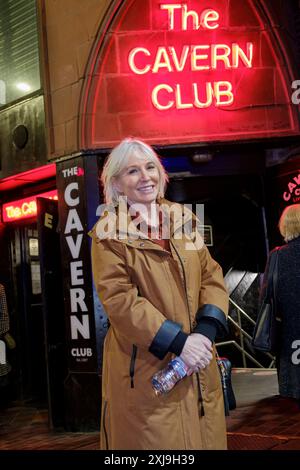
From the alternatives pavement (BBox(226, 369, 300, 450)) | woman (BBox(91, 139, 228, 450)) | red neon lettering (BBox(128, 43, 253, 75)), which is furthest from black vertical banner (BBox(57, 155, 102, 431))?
woman (BBox(91, 139, 228, 450))

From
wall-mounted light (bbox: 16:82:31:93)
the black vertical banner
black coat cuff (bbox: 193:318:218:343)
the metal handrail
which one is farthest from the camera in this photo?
the metal handrail

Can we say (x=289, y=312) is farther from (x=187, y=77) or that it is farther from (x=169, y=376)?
(x=187, y=77)

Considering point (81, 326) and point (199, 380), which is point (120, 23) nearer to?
point (81, 326)

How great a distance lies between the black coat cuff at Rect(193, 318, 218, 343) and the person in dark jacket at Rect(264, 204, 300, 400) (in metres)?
2.24

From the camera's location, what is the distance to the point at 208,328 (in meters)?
2.49

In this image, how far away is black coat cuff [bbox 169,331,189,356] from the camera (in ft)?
7.66

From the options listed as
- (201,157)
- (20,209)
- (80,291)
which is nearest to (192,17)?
(201,157)

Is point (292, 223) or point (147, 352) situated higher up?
point (292, 223)

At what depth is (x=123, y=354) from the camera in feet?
8.14

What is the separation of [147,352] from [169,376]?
17cm

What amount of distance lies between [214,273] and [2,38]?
6722 millimetres

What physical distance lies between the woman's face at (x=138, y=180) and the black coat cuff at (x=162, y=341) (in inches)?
30.5

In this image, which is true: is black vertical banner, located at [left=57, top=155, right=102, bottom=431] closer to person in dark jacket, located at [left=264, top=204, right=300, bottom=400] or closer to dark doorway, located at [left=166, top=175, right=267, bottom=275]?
dark doorway, located at [left=166, top=175, right=267, bottom=275]

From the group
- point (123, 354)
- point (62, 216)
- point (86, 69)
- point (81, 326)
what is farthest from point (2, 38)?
point (123, 354)
